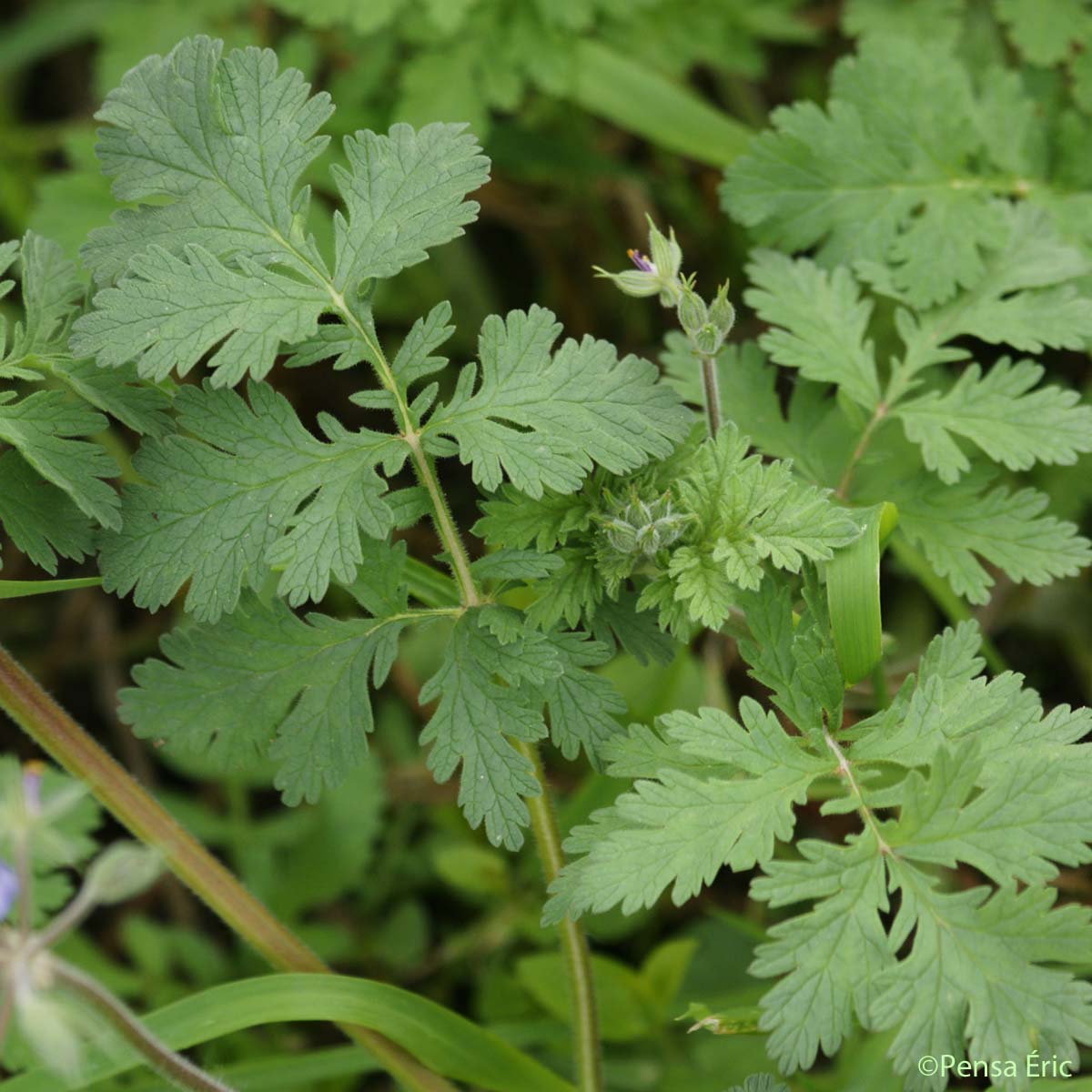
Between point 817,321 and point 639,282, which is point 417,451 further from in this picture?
point 817,321

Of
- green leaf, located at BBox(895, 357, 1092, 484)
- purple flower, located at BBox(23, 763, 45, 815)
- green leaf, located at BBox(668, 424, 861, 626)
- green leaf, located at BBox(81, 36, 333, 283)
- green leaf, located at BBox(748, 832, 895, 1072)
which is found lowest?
green leaf, located at BBox(748, 832, 895, 1072)

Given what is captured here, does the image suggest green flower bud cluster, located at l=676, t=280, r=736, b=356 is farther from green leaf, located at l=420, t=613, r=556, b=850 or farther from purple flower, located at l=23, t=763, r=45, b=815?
purple flower, located at l=23, t=763, r=45, b=815

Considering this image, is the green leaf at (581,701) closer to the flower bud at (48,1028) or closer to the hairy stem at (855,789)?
the hairy stem at (855,789)

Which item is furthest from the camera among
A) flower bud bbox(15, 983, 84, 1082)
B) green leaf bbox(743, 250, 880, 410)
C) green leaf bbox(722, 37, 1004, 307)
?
green leaf bbox(722, 37, 1004, 307)

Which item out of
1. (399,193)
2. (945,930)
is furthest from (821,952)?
(399,193)

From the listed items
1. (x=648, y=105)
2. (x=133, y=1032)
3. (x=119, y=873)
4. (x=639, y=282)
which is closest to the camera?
(x=119, y=873)

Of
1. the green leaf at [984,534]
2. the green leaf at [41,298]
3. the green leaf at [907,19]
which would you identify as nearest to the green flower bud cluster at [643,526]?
the green leaf at [984,534]

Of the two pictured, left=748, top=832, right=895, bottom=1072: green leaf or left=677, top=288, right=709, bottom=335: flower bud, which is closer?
left=748, top=832, right=895, bottom=1072: green leaf

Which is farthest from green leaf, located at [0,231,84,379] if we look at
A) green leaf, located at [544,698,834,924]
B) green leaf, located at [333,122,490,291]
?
green leaf, located at [544,698,834,924]
